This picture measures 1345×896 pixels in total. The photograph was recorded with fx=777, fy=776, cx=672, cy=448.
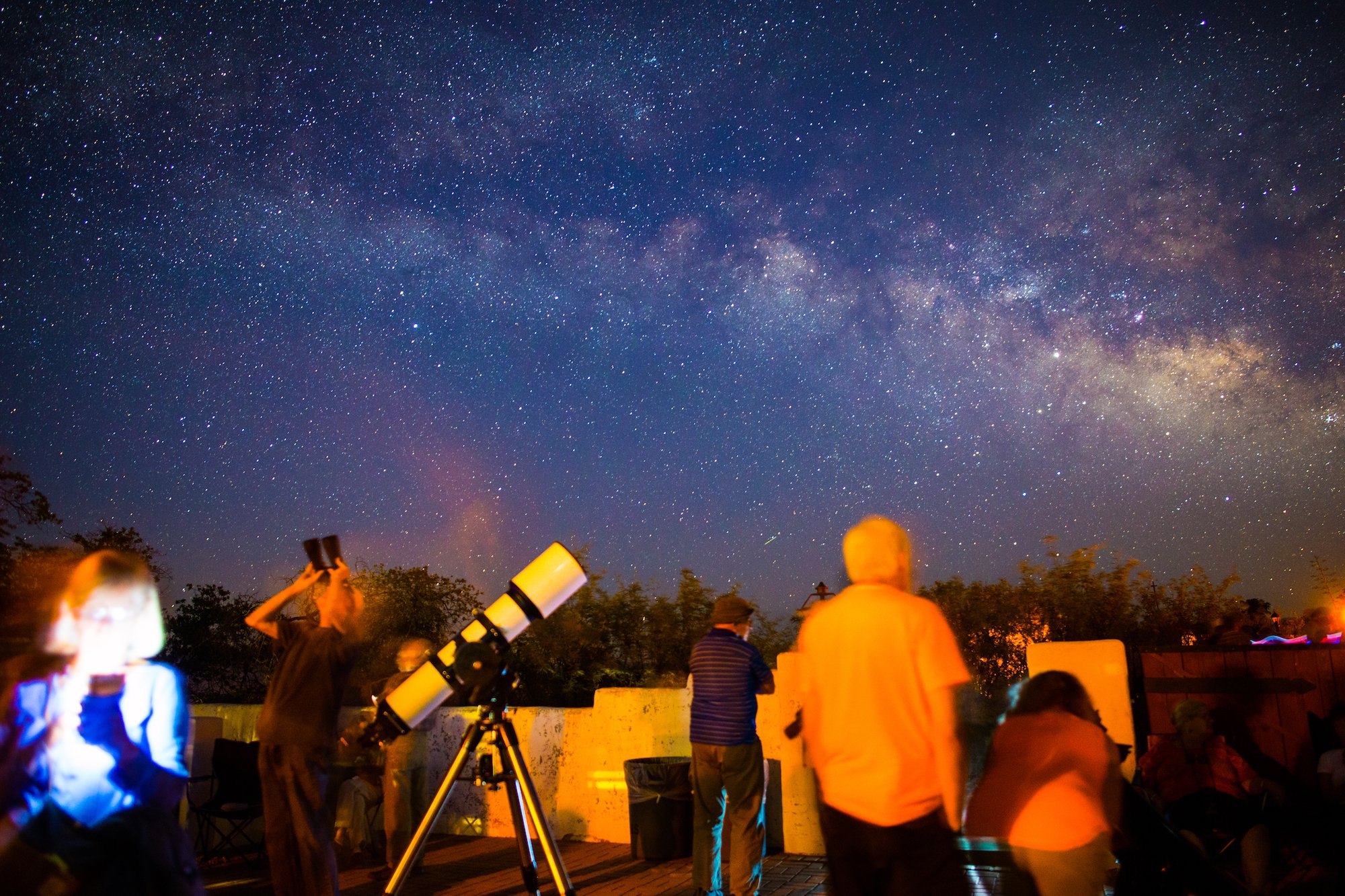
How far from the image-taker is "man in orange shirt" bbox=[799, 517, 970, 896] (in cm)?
235

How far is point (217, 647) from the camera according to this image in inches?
522

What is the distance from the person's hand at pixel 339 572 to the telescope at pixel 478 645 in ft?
2.19

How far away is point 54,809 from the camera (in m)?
2.07

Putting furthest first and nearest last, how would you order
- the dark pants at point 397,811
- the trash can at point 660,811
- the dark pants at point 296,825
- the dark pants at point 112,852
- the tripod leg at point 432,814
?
1. the trash can at point 660,811
2. the dark pants at point 397,811
3. the tripod leg at point 432,814
4. the dark pants at point 296,825
5. the dark pants at point 112,852

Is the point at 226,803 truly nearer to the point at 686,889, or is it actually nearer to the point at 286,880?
the point at 286,880

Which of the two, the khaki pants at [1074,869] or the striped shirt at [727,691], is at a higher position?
the striped shirt at [727,691]

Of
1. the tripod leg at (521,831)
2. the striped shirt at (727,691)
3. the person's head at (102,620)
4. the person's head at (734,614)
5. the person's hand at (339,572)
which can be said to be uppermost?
the person's hand at (339,572)

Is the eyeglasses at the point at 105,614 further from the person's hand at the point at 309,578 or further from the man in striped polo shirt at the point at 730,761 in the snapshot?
the man in striped polo shirt at the point at 730,761

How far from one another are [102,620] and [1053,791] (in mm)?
3333

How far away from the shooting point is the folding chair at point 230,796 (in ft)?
22.0

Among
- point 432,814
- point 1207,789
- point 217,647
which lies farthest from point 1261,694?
point 217,647

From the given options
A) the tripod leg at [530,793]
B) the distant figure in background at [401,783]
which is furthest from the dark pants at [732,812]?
the distant figure in background at [401,783]

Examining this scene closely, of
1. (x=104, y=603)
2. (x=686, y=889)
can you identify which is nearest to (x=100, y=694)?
(x=104, y=603)

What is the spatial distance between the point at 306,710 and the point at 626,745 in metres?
3.87
